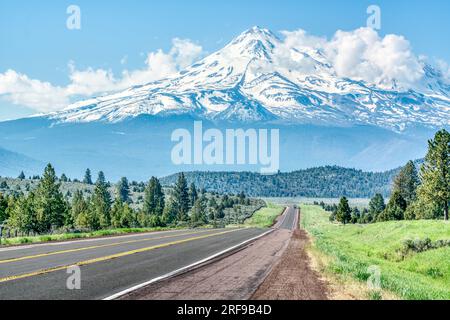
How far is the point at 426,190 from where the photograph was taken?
7775 centimetres

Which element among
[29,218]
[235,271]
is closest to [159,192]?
[29,218]

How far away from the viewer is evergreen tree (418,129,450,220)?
7644 centimetres

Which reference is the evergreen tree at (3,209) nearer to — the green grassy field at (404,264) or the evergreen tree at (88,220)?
the evergreen tree at (88,220)

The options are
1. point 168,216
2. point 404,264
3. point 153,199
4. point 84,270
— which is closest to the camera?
point 84,270

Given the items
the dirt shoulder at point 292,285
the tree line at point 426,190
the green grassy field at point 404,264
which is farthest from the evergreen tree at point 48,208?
the dirt shoulder at point 292,285

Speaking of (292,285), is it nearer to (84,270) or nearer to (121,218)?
(84,270)

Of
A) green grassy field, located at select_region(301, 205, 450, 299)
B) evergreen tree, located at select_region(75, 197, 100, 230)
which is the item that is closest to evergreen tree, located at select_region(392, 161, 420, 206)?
evergreen tree, located at select_region(75, 197, 100, 230)

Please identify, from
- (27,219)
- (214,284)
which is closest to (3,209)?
(27,219)

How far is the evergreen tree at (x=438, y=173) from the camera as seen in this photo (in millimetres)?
76438

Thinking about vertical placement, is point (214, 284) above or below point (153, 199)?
above

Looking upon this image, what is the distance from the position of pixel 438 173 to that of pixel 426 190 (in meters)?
3.04

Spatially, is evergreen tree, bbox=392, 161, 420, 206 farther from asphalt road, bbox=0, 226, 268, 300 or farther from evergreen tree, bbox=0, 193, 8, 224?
asphalt road, bbox=0, 226, 268, 300
